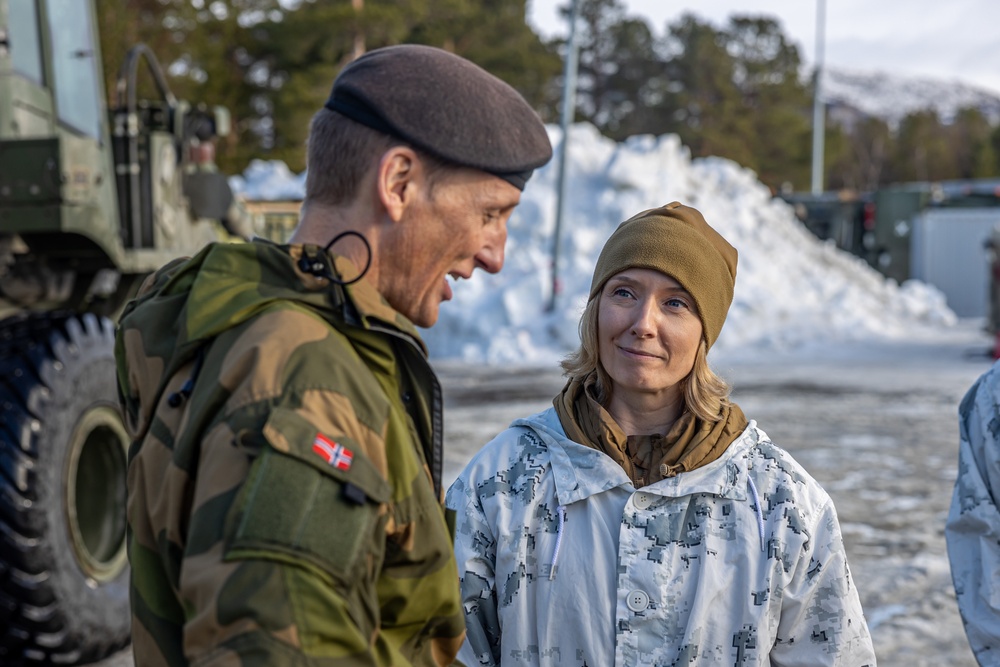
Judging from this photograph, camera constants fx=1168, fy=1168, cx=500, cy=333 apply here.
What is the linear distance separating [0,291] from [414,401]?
4074 mm

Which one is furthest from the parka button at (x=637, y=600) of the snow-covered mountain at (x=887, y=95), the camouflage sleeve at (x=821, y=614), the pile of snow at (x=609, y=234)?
the snow-covered mountain at (x=887, y=95)

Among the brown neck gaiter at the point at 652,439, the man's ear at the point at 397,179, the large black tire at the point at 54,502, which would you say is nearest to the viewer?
the man's ear at the point at 397,179

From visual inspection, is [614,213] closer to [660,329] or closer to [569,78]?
[569,78]

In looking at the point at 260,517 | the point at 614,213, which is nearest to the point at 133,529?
the point at 260,517

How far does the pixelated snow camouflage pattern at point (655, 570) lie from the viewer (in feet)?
7.36

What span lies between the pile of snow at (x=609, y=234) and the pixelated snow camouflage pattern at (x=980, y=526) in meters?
13.2

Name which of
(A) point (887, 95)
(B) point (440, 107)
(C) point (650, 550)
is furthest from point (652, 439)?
(A) point (887, 95)

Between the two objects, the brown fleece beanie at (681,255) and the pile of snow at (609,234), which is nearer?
the brown fleece beanie at (681,255)

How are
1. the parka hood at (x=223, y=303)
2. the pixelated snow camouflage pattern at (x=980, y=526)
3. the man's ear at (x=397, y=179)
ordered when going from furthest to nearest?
the pixelated snow camouflage pattern at (x=980, y=526)
the man's ear at (x=397, y=179)
the parka hood at (x=223, y=303)

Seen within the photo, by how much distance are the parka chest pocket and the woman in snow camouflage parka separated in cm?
99

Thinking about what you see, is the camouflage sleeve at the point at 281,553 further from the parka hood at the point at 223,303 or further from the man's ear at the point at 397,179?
the man's ear at the point at 397,179

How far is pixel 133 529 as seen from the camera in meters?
1.53

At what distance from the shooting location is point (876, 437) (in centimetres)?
973

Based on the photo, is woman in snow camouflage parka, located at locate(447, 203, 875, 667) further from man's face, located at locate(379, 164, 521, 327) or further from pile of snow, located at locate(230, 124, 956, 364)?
pile of snow, located at locate(230, 124, 956, 364)
